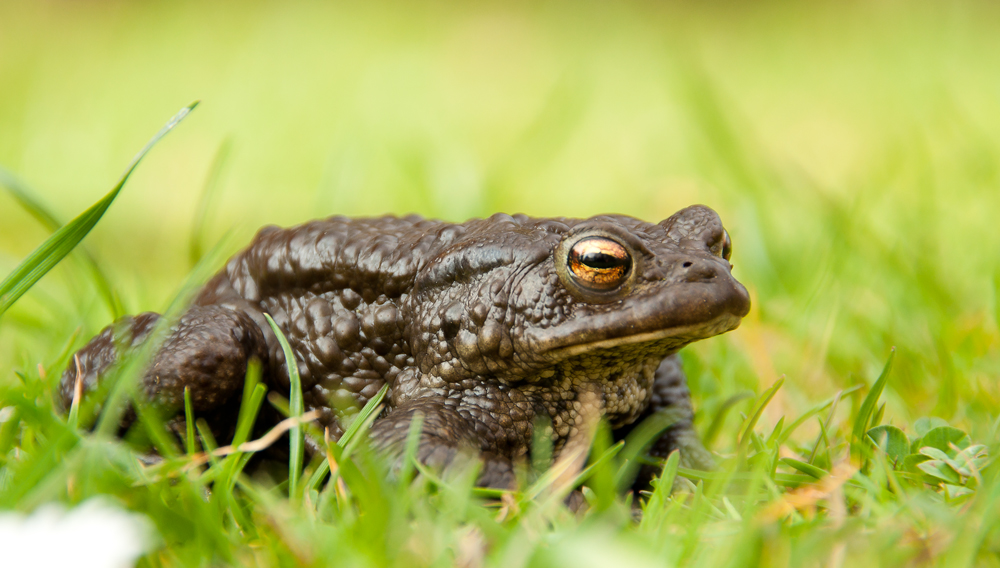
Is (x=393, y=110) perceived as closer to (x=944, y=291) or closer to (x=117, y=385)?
(x=944, y=291)

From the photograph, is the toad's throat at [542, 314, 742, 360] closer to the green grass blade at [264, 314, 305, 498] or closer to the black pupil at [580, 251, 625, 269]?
the black pupil at [580, 251, 625, 269]

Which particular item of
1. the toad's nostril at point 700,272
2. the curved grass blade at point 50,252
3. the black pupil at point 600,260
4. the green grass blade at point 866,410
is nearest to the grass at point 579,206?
the green grass blade at point 866,410

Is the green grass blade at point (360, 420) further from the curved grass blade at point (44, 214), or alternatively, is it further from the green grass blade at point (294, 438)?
the curved grass blade at point (44, 214)

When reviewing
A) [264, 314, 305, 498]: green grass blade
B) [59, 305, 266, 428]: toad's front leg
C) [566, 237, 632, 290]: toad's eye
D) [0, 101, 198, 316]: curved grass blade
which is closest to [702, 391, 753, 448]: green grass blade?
[566, 237, 632, 290]: toad's eye

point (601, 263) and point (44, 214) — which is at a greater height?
point (44, 214)

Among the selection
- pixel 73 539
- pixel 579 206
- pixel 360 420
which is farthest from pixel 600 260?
pixel 579 206

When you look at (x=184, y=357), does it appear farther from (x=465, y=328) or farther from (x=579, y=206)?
(x=579, y=206)

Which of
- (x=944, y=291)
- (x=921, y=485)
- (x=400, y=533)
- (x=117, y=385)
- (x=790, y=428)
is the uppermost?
(x=117, y=385)

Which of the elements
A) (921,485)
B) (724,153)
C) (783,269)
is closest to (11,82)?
Answer: (724,153)
